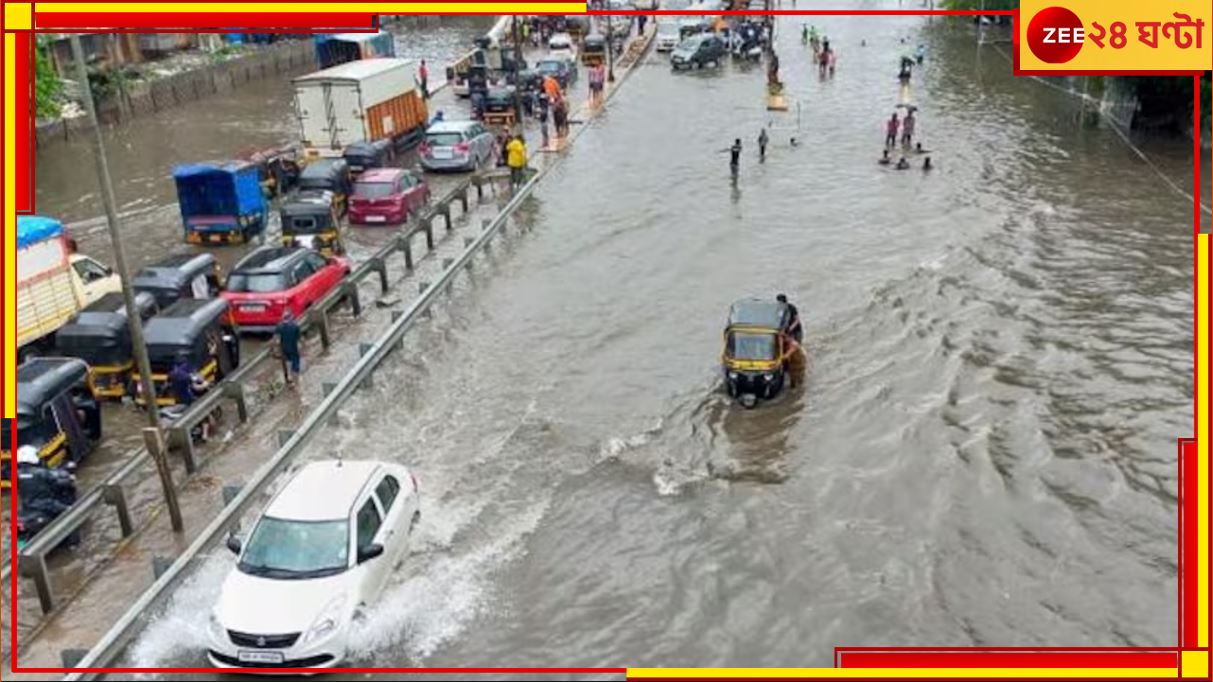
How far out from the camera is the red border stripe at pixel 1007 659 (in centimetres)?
1217

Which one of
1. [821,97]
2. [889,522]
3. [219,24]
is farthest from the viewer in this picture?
[821,97]

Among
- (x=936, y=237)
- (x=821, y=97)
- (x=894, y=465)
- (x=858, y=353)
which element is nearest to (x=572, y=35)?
(x=821, y=97)

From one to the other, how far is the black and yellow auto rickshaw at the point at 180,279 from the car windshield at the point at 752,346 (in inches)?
420

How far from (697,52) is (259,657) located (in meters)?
47.5

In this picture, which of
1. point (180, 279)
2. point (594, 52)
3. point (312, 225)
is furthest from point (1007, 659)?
point (594, 52)

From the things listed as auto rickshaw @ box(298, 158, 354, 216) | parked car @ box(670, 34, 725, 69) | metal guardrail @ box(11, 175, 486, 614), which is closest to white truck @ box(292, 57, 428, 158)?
auto rickshaw @ box(298, 158, 354, 216)

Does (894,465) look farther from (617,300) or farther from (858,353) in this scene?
(617,300)

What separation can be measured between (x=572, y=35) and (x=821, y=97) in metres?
22.4

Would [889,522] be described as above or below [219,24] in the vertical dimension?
below

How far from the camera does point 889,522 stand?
49.3 ft

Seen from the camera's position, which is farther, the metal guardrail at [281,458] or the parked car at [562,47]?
the parked car at [562,47]

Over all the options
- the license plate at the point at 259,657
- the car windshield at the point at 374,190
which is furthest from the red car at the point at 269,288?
the license plate at the point at 259,657

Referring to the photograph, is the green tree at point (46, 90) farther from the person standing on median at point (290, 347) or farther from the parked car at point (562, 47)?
the person standing on median at point (290, 347)

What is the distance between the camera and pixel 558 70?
49.4 meters
